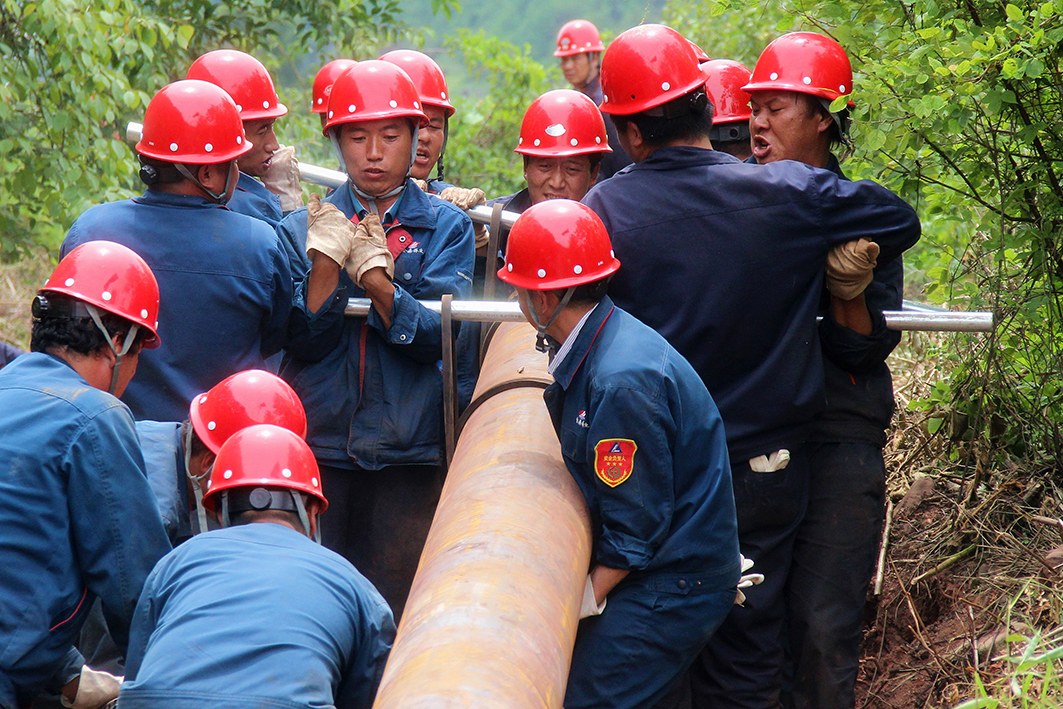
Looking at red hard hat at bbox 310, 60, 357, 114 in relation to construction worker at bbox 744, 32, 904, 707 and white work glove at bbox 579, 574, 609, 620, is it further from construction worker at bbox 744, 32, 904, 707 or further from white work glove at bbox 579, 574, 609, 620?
white work glove at bbox 579, 574, 609, 620

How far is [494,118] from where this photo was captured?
1350 centimetres

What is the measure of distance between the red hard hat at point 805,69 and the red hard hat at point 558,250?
3.67 feet

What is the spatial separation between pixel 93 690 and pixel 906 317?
9.11 feet

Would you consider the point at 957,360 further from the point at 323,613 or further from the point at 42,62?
the point at 42,62

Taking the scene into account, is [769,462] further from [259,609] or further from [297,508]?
[259,609]

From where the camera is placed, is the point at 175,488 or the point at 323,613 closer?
the point at 323,613

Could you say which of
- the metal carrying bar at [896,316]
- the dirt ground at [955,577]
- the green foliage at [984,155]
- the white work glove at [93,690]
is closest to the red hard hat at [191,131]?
the metal carrying bar at [896,316]

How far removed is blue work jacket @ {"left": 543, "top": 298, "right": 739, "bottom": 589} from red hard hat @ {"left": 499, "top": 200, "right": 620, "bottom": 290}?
0.12 m

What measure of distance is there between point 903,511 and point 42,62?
550 cm

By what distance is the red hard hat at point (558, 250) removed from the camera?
387 centimetres

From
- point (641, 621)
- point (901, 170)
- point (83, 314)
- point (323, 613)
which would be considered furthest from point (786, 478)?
point (83, 314)

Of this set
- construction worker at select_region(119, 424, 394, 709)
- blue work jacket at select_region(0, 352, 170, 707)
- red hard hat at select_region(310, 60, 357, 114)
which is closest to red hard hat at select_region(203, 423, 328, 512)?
construction worker at select_region(119, 424, 394, 709)

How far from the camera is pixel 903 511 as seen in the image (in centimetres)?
590

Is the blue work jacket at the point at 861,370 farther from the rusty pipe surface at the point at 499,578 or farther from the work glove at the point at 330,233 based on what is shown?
the work glove at the point at 330,233
